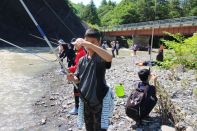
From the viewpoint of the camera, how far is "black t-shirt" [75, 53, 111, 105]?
476cm

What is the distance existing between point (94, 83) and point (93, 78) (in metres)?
0.07

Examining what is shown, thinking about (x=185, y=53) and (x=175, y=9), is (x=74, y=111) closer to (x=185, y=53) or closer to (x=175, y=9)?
(x=185, y=53)

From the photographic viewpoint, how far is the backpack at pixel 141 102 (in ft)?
24.5

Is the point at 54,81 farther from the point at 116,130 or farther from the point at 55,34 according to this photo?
the point at 55,34

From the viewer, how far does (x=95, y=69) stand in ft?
15.6

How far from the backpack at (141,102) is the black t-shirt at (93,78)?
8.89 feet

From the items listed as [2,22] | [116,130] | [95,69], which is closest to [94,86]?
[95,69]

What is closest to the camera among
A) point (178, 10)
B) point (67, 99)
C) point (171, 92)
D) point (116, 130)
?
point (116, 130)

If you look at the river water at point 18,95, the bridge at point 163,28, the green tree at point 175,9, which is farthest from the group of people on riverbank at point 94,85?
the green tree at point 175,9

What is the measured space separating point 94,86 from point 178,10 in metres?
99.8

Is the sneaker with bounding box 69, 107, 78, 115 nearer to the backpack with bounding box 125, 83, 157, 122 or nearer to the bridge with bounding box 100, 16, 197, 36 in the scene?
the backpack with bounding box 125, 83, 157, 122

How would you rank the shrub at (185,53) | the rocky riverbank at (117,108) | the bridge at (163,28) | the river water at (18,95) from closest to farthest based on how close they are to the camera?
the rocky riverbank at (117,108) → the shrub at (185,53) → the river water at (18,95) → the bridge at (163,28)

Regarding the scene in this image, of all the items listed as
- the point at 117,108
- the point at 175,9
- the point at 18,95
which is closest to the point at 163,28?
the point at 18,95

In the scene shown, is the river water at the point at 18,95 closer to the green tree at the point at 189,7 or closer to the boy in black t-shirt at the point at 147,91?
the boy in black t-shirt at the point at 147,91
